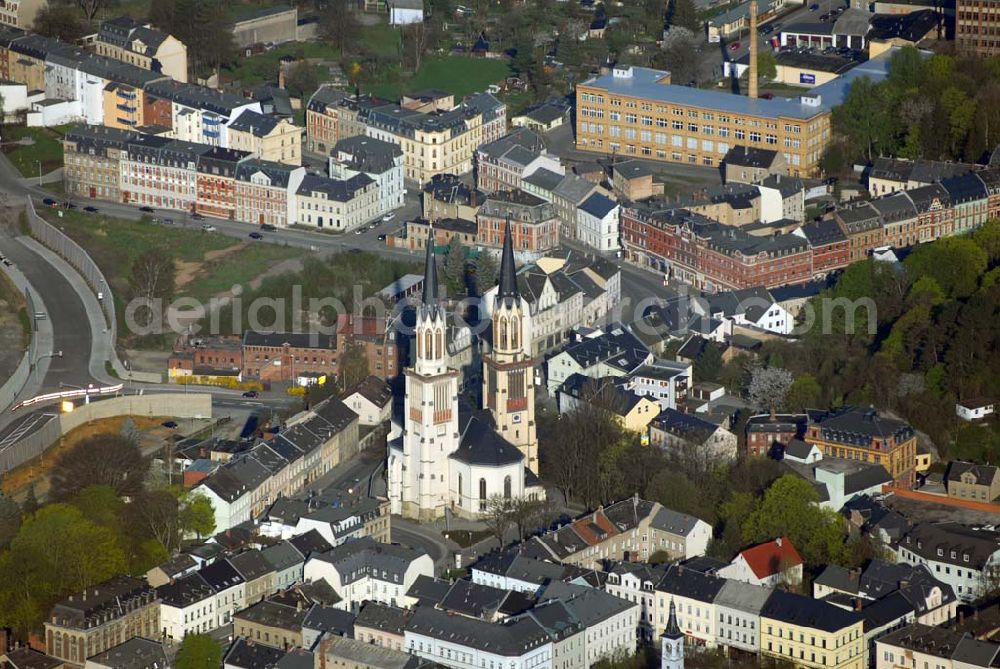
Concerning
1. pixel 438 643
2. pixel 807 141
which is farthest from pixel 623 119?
pixel 438 643

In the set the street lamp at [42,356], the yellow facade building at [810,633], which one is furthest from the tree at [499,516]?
the street lamp at [42,356]

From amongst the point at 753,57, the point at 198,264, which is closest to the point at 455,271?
the point at 198,264

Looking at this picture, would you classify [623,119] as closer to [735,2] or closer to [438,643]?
[735,2]

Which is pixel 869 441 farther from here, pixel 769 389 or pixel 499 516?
pixel 499 516

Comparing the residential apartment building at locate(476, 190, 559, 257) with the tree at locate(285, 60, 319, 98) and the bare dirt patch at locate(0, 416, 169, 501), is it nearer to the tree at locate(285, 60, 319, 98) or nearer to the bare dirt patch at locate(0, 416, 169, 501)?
the bare dirt patch at locate(0, 416, 169, 501)

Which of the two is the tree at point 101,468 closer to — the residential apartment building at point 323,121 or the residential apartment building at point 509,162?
the residential apartment building at point 509,162

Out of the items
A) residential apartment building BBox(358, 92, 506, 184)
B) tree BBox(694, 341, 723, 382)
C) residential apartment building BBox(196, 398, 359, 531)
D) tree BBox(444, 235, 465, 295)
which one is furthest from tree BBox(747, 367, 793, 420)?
residential apartment building BBox(358, 92, 506, 184)
